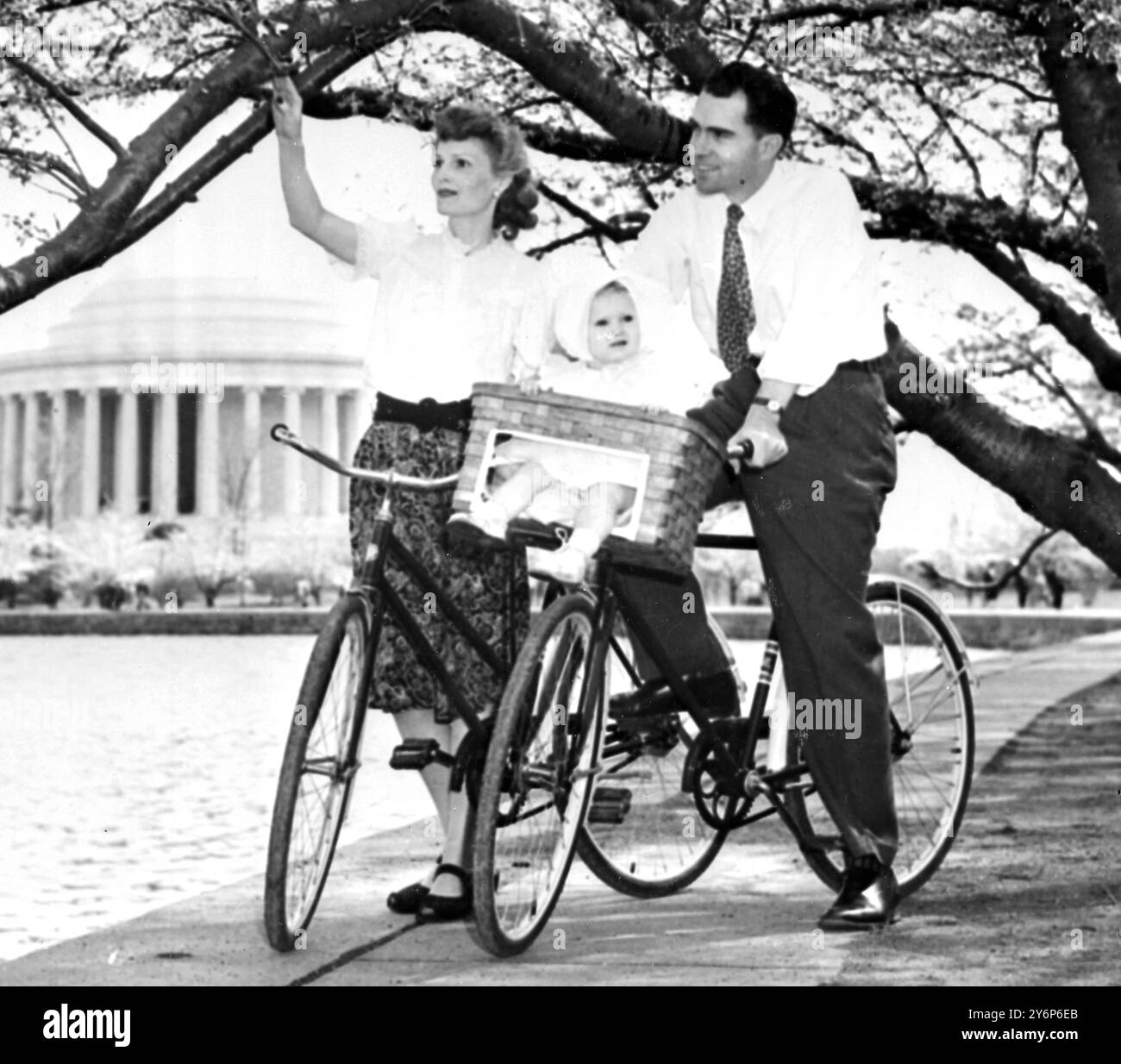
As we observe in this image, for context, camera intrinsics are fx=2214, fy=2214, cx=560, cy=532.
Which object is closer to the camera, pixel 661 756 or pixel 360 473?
pixel 360 473

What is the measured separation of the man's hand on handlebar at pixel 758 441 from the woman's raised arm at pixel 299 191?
94cm

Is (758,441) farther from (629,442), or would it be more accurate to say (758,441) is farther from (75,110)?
(75,110)

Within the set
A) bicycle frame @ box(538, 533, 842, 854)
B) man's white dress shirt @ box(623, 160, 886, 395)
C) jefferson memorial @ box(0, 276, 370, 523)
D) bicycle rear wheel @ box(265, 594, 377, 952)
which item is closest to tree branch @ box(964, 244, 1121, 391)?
bicycle frame @ box(538, 533, 842, 854)

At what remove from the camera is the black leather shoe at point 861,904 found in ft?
15.2

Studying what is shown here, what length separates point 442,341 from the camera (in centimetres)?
456

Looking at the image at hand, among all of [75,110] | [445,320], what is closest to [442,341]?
[445,320]

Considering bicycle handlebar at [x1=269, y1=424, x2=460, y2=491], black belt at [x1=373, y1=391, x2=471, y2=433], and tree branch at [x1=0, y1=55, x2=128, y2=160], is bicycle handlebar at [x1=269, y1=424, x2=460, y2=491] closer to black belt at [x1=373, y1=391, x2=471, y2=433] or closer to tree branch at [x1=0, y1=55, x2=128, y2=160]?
black belt at [x1=373, y1=391, x2=471, y2=433]

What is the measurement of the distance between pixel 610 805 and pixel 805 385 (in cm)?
96

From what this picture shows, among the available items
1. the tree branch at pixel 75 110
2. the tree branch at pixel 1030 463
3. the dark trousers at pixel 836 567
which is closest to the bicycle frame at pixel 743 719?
the dark trousers at pixel 836 567

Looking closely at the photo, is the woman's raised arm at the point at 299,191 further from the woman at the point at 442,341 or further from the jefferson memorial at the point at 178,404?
the jefferson memorial at the point at 178,404

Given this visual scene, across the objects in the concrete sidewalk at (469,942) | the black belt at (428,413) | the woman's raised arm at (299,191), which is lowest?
the concrete sidewalk at (469,942)
